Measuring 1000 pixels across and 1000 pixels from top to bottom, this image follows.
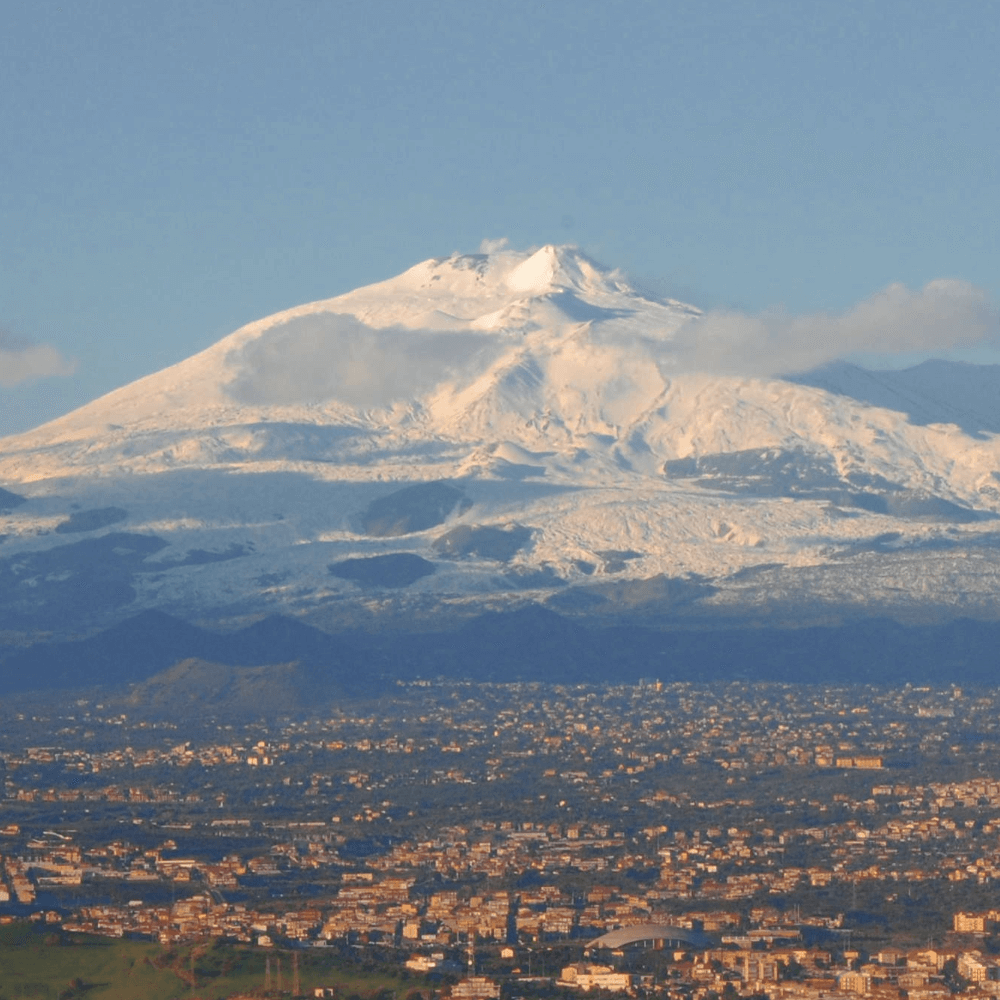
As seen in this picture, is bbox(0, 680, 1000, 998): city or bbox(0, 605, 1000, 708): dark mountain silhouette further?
bbox(0, 605, 1000, 708): dark mountain silhouette

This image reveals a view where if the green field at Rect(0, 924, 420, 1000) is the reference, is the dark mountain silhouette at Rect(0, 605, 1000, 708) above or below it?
above

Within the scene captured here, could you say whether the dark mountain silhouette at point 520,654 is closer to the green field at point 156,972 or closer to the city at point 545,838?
the city at point 545,838

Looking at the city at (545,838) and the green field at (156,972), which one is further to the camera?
the city at (545,838)

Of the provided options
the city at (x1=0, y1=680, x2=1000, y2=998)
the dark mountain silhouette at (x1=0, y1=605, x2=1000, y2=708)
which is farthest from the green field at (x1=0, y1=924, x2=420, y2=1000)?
the dark mountain silhouette at (x1=0, y1=605, x2=1000, y2=708)

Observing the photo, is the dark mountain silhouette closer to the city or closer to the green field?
the city

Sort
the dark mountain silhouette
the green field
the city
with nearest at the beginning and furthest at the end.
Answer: the green field
the city
the dark mountain silhouette

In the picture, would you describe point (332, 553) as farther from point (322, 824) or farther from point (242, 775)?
point (322, 824)

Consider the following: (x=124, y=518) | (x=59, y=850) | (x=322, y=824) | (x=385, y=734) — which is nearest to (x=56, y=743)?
(x=385, y=734)

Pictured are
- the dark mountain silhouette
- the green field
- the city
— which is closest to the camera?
the green field

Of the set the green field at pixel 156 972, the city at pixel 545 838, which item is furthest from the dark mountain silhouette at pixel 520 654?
the green field at pixel 156 972

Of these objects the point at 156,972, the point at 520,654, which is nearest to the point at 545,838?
the point at 156,972
